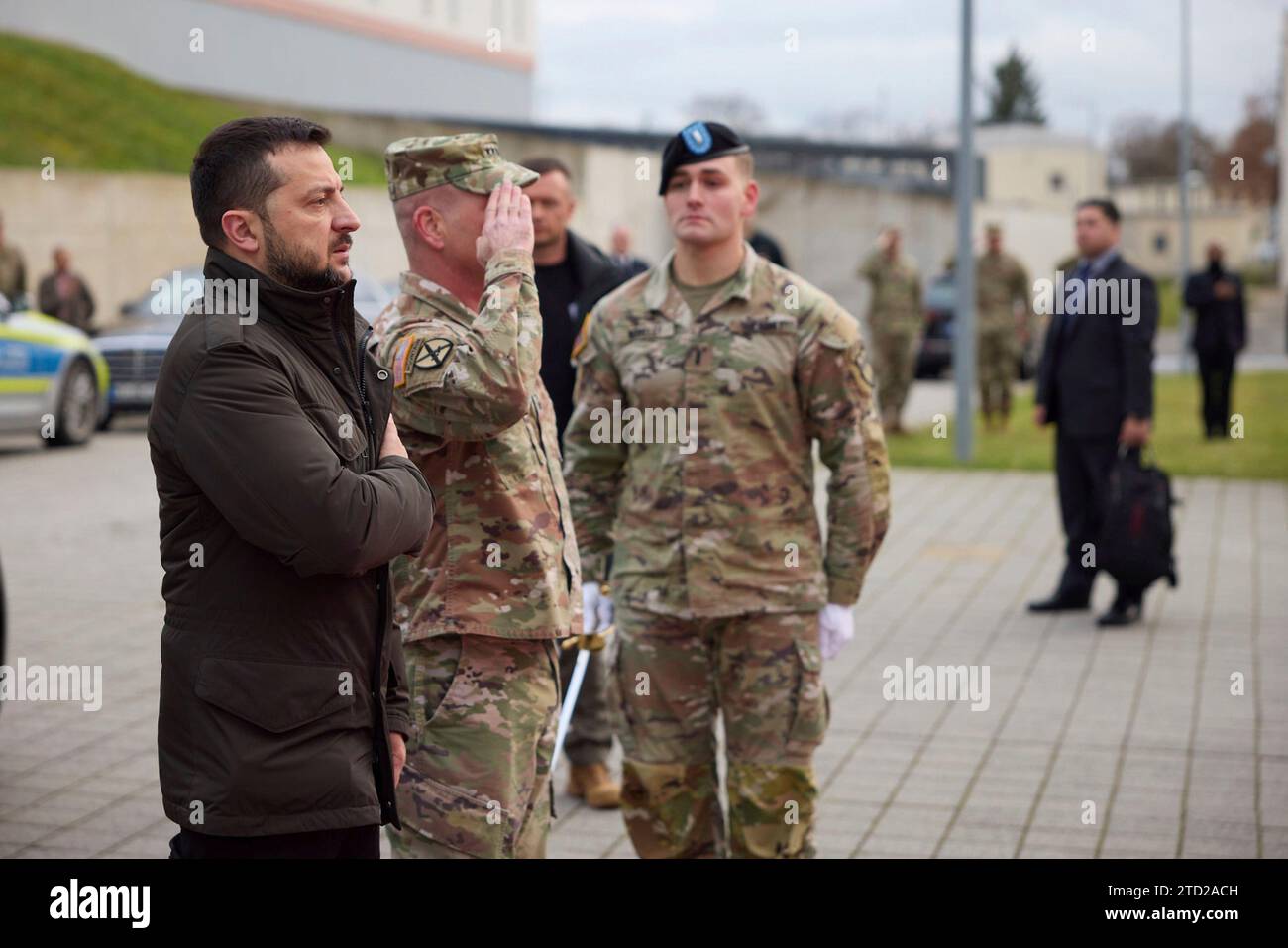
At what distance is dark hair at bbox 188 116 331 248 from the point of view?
9.58 ft

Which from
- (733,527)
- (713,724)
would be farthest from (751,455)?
(713,724)

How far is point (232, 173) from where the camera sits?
2.92 meters

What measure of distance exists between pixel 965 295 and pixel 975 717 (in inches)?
397

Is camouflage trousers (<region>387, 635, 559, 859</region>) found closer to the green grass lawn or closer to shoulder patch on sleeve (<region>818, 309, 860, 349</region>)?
shoulder patch on sleeve (<region>818, 309, 860, 349</region>)

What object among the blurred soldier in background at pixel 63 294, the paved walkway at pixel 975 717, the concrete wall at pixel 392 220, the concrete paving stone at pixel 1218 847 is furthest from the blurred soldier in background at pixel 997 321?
the concrete paving stone at pixel 1218 847

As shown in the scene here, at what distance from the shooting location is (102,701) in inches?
288

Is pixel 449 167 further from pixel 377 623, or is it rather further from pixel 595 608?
pixel 595 608

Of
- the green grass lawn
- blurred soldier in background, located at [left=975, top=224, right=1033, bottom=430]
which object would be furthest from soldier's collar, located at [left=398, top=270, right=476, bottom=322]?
blurred soldier in background, located at [left=975, top=224, right=1033, bottom=430]

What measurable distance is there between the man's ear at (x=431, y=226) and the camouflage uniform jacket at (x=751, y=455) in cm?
96

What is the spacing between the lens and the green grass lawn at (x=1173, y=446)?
15.8 meters

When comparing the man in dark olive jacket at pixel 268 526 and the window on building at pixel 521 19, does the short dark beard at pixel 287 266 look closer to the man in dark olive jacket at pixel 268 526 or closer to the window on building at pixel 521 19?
the man in dark olive jacket at pixel 268 526
